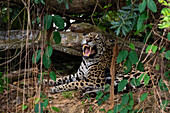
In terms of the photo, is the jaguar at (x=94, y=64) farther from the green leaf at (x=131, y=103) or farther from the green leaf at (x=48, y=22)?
the green leaf at (x=48, y=22)

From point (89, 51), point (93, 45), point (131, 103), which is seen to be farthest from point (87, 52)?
point (131, 103)

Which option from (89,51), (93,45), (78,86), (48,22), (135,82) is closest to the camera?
(48,22)

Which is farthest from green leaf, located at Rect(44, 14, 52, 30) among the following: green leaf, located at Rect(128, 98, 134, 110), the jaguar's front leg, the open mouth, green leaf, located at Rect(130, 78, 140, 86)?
the open mouth

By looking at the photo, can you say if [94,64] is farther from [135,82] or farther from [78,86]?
[135,82]

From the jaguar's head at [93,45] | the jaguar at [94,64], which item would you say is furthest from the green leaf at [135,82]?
the jaguar's head at [93,45]

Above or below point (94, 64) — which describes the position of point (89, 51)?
above

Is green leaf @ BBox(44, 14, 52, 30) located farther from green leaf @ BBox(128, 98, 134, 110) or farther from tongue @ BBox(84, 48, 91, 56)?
tongue @ BBox(84, 48, 91, 56)

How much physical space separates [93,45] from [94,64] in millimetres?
397

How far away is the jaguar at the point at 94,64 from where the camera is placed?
14.4ft

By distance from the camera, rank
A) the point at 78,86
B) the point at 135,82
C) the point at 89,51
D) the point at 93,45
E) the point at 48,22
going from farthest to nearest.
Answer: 1. the point at 89,51
2. the point at 93,45
3. the point at 78,86
4. the point at 135,82
5. the point at 48,22

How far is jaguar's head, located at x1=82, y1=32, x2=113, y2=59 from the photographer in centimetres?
446

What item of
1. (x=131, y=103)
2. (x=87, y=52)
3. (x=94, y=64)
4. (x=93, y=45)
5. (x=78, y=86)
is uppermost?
(x=93, y=45)

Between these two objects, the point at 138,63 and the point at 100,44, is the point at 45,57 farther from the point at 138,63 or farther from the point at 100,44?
the point at 100,44

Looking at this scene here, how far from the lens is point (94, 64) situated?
4641mm
